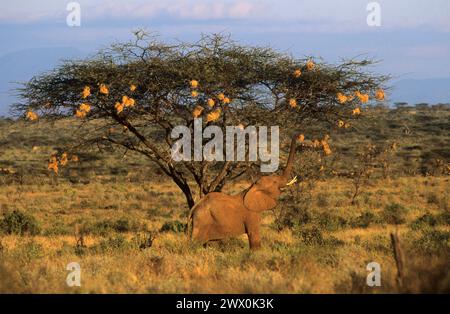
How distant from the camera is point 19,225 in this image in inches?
756

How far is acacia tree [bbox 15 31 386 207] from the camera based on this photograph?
15672 mm

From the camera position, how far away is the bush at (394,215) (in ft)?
68.9

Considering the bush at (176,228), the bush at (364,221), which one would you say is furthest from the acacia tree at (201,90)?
the bush at (364,221)

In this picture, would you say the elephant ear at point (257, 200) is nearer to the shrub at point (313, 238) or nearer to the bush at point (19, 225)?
the shrub at point (313, 238)

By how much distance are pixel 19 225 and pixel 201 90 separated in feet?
23.7

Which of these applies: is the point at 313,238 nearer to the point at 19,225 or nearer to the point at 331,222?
the point at 331,222

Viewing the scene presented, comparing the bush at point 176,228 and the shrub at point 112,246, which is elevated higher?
the shrub at point 112,246

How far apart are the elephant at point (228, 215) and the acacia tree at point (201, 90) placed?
248 centimetres

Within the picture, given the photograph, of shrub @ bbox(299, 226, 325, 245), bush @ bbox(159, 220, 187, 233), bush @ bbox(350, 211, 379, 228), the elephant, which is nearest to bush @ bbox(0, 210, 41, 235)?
bush @ bbox(159, 220, 187, 233)

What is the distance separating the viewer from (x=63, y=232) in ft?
64.4

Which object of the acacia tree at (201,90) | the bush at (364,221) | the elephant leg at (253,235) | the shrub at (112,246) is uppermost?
the acacia tree at (201,90)

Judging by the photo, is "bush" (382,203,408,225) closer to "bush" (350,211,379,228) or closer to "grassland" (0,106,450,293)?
"grassland" (0,106,450,293)
